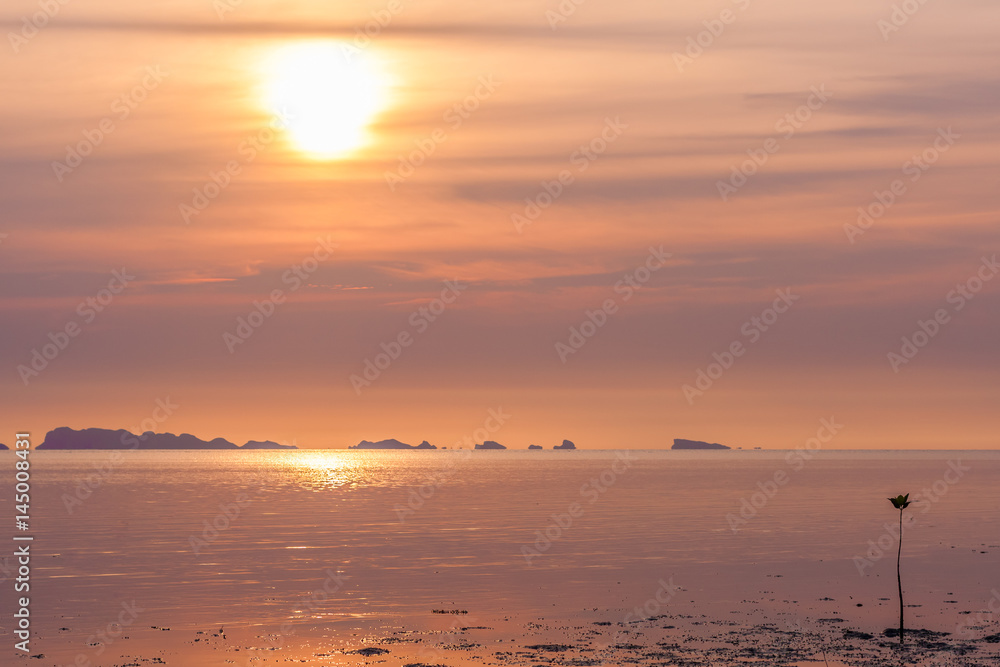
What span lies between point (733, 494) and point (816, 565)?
10581 cm

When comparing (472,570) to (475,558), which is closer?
(472,570)

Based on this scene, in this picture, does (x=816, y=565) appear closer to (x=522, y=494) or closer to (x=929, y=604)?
(x=929, y=604)

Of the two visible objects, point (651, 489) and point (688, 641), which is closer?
point (688, 641)

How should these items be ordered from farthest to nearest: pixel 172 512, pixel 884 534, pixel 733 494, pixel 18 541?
pixel 733 494
pixel 172 512
pixel 884 534
pixel 18 541

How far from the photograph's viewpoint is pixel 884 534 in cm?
10256

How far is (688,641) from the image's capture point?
47.1 metres

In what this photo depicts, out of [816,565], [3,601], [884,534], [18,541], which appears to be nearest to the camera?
[3,601]

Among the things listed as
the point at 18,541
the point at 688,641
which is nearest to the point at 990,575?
the point at 688,641

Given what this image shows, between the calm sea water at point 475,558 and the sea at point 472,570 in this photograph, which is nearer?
the sea at point 472,570

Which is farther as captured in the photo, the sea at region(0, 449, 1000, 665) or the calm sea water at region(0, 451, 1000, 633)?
the calm sea water at region(0, 451, 1000, 633)

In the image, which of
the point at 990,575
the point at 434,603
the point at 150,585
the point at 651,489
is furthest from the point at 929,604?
the point at 651,489

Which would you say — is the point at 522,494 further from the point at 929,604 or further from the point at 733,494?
the point at 929,604

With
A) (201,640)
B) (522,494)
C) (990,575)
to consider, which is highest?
(522,494)

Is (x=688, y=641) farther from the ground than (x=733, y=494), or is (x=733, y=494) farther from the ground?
(x=733, y=494)
